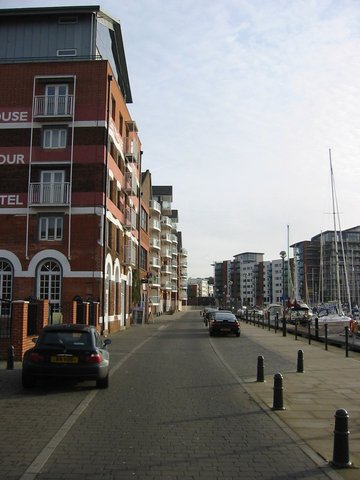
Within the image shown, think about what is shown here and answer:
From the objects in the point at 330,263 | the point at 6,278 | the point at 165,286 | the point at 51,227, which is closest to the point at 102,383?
the point at 51,227

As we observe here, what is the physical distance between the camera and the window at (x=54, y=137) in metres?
31.4

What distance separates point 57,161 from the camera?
30.9 meters

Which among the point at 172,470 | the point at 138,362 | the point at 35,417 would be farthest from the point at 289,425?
the point at 138,362

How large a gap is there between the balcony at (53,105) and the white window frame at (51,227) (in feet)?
20.2

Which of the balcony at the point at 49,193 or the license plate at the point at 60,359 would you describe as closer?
the license plate at the point at 60,359

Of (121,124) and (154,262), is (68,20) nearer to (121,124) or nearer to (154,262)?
(121,124)

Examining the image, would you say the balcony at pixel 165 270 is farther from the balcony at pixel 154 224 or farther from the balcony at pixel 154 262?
the balcony at pixel 154 224

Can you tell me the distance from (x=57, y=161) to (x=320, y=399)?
24158 mm

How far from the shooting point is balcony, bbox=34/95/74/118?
31.3m

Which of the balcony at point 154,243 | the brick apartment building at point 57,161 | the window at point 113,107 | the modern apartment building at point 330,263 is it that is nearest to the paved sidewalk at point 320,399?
the brick apartment building at point 57,161

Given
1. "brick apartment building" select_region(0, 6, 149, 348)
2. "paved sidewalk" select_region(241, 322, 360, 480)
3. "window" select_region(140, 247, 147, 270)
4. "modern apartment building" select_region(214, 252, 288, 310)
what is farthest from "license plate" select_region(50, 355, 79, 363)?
"modern apartment building" select_region(214, 252, 288, 310)

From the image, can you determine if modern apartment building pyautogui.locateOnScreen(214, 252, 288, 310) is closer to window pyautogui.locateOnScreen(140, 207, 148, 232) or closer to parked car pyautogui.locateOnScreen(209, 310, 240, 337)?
window pyautogui.locateOnScreen(140, 207, 148, 232)

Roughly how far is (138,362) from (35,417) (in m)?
8.83

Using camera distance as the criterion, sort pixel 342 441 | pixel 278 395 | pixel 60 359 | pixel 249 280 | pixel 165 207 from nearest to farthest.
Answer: pixel 342 441
pixel 278 395
pixel 60 359
pixel 165 207
pixel 249 280
